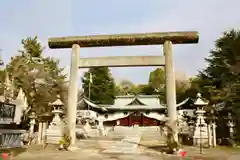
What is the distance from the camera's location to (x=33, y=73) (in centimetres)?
2741

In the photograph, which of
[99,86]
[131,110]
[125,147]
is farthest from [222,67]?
[99,86]

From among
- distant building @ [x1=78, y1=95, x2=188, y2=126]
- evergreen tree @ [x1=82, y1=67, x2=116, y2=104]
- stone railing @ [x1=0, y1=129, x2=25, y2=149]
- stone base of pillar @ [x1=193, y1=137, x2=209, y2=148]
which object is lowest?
stone base of pillar @ [x1=193, y1=137, x2=209, y2=148]

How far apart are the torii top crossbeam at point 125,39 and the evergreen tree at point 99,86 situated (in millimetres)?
44803

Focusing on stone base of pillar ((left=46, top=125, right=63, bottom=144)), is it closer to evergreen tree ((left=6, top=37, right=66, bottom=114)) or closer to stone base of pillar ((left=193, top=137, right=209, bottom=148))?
evergreen tree ((left=6, top=37, right=66, bottom=114))

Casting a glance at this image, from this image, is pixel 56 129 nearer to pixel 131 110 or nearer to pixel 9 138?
pixel 9 138

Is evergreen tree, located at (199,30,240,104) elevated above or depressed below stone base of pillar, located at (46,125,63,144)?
above

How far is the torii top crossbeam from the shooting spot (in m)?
12.8

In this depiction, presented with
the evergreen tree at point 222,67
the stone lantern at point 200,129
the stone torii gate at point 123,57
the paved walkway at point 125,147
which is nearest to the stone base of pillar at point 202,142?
the stone lantern at point 200,129

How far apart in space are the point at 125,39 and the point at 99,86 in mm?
47106

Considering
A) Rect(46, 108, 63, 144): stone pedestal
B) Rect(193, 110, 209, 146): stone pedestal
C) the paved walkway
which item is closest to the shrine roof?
the paved walkway

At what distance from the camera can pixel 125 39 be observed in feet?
43.7

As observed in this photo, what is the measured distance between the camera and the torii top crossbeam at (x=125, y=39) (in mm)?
12844

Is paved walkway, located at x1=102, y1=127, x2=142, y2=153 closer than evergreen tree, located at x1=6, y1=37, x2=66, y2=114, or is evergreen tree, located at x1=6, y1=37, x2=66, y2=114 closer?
paved walkway, located at x1=102, y1=127, x2=142, y2=153

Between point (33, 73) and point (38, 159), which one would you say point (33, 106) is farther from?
point (38, 159)
